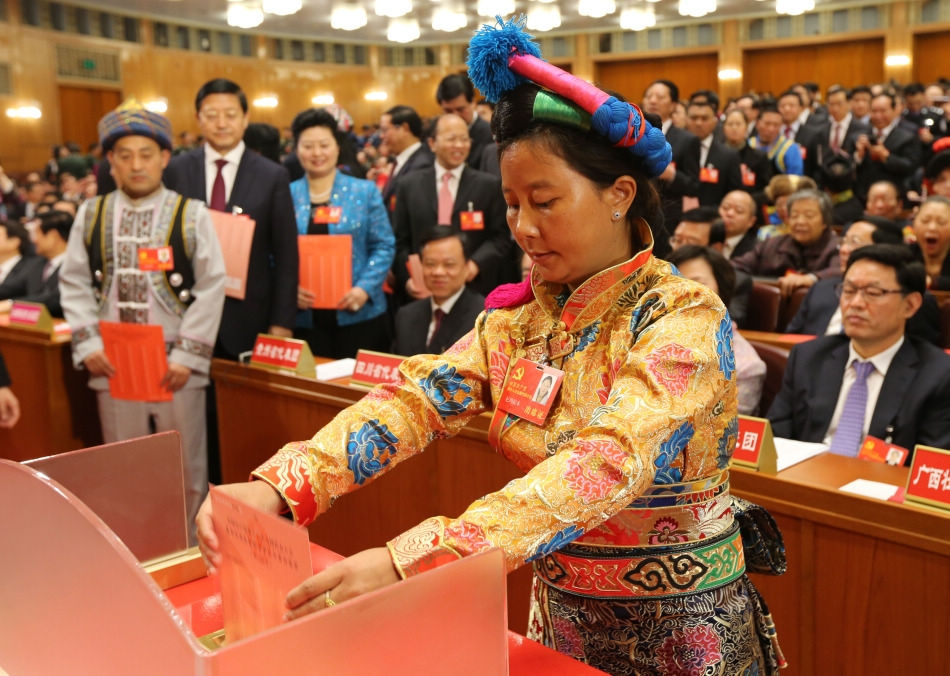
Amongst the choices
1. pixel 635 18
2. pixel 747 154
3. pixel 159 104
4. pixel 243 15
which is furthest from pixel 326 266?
pixel 159 104

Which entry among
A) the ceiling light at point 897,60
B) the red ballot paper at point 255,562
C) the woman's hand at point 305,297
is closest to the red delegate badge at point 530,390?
the red ballot paper at point 255,562

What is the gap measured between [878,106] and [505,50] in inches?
309

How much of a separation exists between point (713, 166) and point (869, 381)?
151 inches

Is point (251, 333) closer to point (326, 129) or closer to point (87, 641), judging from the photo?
point (326, 129)

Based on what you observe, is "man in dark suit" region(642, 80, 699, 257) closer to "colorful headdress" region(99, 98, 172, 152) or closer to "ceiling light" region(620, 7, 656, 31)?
"colorful headdress" region(99, 98, 172, 152)

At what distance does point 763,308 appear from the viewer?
393 centimetres

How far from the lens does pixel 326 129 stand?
3584mm

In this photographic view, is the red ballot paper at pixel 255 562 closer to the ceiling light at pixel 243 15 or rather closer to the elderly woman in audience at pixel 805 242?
the elderly woman in audience at pixel 805 242

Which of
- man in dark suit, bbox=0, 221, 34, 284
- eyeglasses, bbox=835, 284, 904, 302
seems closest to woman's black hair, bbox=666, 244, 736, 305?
eyeglasses, bbox=835, 284, 904, 302

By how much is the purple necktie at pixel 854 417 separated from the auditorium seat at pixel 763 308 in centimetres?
145

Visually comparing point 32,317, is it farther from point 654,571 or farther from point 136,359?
point 654,571

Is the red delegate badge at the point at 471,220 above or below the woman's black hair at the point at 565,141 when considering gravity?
below

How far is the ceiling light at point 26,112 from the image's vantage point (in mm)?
13195

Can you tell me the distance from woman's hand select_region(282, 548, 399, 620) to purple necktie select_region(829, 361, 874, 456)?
6.28ft
